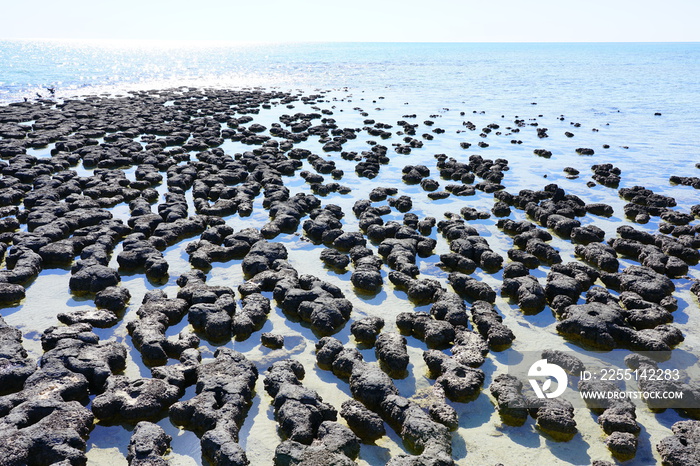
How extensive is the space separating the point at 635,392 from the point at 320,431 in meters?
4.69

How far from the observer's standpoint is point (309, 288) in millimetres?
9352

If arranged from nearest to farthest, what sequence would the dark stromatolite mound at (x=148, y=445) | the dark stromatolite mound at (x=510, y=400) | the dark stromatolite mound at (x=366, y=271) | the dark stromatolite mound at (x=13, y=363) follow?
the dark stromatolite mound at (x=148, y=445) < the dark stromatolite mound at (x=510, y=400) < the dark stromatolite mound at (x=13, y=363) < the dark stromatolite mound at (x=366, y=271)

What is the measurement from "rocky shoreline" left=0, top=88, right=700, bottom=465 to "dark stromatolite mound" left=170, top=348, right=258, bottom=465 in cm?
3

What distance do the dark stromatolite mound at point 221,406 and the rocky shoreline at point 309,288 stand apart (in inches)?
1.2

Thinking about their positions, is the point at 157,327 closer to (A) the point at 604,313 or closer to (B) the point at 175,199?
(B) the point at 175,199

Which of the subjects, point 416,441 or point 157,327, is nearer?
point 416,441

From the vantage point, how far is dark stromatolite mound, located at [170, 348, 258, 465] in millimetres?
5492

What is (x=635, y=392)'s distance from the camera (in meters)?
6.93

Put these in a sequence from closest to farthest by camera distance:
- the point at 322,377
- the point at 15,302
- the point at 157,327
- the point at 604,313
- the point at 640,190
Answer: the point at 322,377 < the point at 157,327 < the point at 604,313 < the point at 15,302 < the point at 640,190

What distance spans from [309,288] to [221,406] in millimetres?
3430

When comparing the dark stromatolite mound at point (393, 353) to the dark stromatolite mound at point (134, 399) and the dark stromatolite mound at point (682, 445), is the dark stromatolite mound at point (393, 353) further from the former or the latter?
the dark stromatolite mound at point (682, 445)

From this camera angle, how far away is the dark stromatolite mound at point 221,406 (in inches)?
216

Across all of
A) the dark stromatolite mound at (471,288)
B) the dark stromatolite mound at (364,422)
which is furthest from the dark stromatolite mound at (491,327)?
the dark stromatolite mound at (364,422)

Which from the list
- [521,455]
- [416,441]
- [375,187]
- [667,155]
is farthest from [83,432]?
[667,155]
